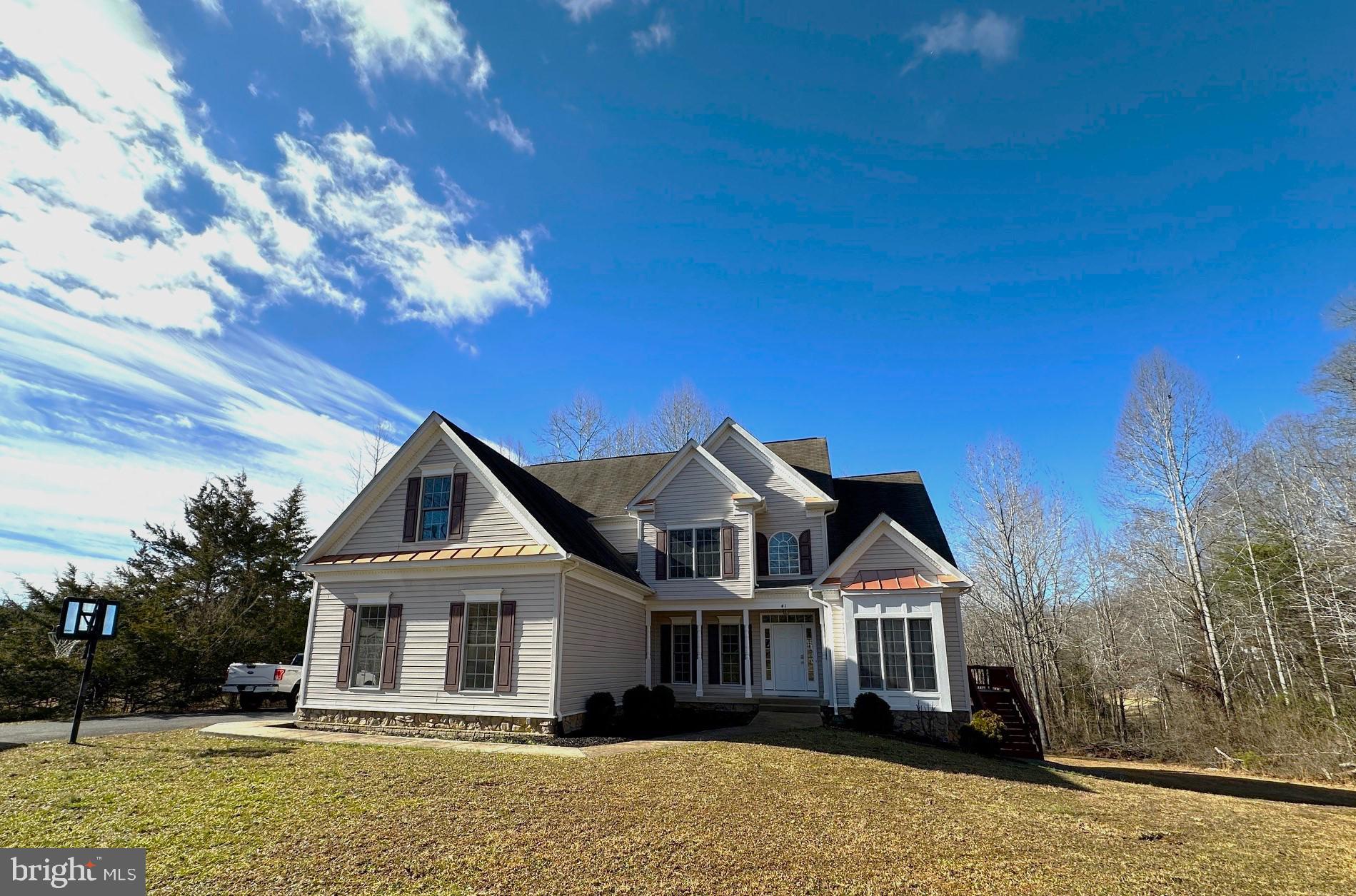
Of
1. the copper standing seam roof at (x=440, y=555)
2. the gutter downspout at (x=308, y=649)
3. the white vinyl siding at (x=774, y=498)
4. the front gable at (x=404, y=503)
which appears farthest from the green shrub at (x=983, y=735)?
the gutter downspout at (x=308, y=649)

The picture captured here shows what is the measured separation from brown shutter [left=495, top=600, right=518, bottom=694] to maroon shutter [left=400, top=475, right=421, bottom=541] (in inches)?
125

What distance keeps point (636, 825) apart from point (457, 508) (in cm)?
917

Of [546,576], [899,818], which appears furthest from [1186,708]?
[546,576]

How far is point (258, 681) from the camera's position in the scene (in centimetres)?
1867

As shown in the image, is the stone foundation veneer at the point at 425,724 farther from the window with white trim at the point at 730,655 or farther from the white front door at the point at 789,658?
the white front door at the point at 789,658

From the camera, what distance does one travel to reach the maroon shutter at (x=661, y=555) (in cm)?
1756

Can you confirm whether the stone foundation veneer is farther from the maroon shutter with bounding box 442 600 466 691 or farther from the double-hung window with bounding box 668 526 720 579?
the double-hung window with bounding box 668 526 720 579

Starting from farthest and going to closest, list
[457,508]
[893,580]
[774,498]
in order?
[774,498] < [893,580] < [457,508]

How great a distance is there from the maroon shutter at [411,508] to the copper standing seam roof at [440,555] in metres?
0.40

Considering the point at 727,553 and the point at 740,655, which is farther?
the point at 740,655

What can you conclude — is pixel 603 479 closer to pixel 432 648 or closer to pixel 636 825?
pixel 432 648

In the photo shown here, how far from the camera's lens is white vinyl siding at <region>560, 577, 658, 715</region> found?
42.0 ft

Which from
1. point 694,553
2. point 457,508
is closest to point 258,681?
point 457,508

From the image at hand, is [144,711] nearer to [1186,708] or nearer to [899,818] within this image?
[899,818]
